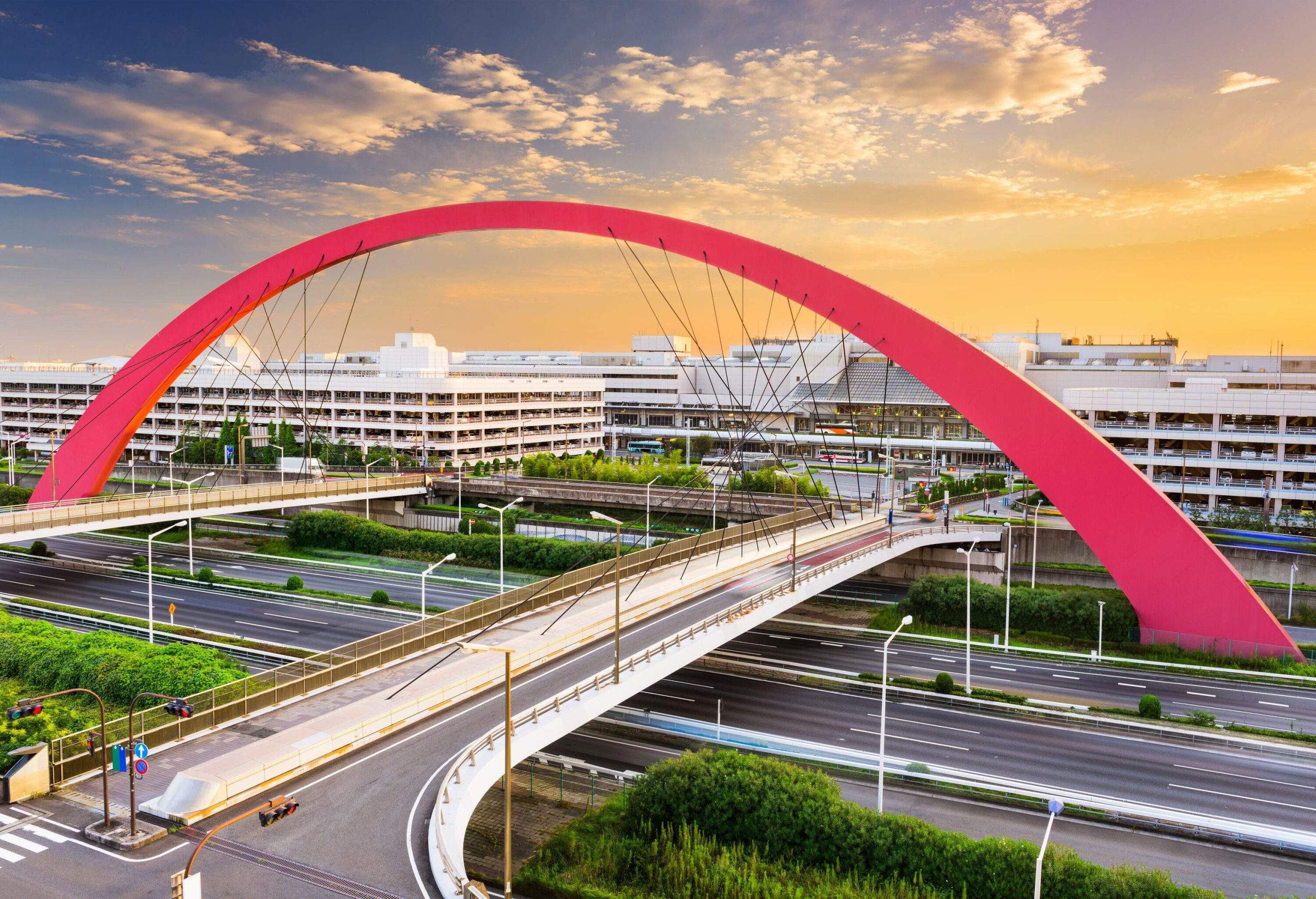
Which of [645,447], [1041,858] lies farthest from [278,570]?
[645,447]

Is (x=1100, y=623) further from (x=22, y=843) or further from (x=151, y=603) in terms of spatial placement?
(x=151, y=603)

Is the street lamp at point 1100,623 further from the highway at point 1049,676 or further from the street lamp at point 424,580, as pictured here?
the street lamp at point 424,580

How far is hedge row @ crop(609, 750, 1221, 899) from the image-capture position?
1677 cm

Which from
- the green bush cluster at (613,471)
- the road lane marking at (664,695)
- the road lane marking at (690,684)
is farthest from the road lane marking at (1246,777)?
the green bush cluster at (613,471)

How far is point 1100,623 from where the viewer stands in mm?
34531

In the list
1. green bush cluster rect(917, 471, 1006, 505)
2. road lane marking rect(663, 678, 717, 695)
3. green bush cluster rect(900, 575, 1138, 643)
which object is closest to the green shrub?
road lane marking rect(663, 678, 717, 695)

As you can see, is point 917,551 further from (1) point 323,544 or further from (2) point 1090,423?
(1) point 323,544

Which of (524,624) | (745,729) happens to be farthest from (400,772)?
(745,729)

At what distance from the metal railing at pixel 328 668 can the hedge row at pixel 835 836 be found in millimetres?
5877

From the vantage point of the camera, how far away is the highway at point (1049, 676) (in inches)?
1143

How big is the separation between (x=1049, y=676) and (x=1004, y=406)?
10.6 meters

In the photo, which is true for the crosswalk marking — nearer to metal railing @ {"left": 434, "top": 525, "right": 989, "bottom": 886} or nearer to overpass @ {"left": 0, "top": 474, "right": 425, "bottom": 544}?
metal railing @ {"left": 434, "top": 525, "right": 989, "bottom": 886}

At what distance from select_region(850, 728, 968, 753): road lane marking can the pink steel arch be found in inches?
526

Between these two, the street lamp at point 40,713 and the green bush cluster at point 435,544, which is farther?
the green bush cluster at point 435,544
